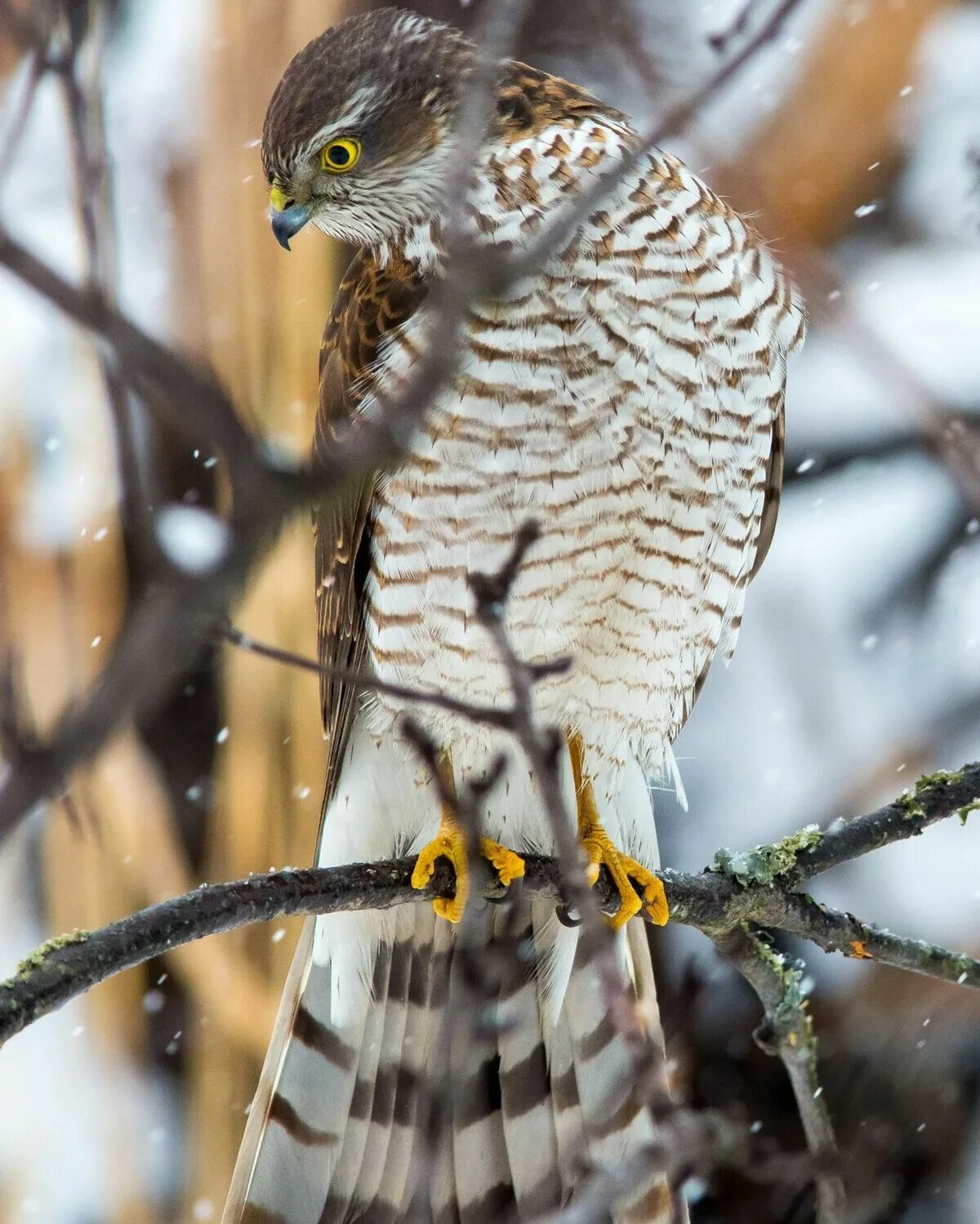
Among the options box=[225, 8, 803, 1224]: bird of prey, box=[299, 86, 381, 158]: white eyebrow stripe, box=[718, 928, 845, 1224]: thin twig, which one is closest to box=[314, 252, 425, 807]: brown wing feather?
box=[225, 8, 803, 1224]: bird of prey

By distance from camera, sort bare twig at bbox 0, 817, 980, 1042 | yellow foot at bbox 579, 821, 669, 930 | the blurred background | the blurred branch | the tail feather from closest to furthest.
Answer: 1. the blurred branch
2. bare twig at bbox 0, 817, 980, 1042
3. yellow foot at bbox 579, 821, 669, 930
4. the tail feather
5. the blurred background

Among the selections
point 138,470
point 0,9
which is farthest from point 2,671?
point 0,9

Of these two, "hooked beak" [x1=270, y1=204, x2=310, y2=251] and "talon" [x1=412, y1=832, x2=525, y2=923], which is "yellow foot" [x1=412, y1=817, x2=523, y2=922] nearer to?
"talon" [x1=412, y1=832, x2=525, y2=923]

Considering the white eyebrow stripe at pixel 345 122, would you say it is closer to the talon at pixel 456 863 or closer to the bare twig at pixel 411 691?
the talon at pixel 456 863

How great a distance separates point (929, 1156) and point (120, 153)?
371 centimetres

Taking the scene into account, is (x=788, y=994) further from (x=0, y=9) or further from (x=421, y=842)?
(x=0, y=9)

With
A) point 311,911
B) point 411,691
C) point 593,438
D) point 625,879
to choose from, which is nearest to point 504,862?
point 625,879

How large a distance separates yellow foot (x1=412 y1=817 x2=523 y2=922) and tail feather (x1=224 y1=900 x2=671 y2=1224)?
24 centimetres

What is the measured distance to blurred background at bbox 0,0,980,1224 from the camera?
389 centimetres

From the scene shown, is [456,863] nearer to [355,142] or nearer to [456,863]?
[456,863]

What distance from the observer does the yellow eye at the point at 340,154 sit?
103 inches

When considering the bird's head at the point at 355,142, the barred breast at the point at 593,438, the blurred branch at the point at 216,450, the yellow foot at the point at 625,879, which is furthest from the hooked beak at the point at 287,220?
the blurred branch at the point at 216,450

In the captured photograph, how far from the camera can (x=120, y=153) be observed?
4180mm

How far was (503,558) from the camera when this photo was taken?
2445mm
